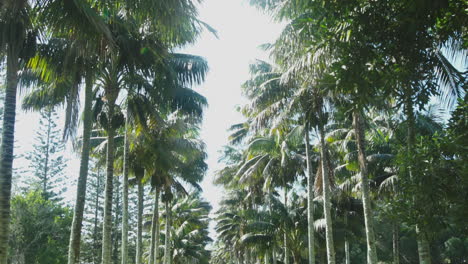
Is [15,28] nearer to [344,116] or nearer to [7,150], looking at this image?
[7,150]

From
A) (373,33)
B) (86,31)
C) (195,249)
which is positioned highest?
(86,31)

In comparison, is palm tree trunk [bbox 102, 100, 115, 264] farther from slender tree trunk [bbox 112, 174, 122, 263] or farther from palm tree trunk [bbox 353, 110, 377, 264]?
slender tree trunk [bbox 112, 174, 122, 263]

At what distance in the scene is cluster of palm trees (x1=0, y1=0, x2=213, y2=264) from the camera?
616 centimetres

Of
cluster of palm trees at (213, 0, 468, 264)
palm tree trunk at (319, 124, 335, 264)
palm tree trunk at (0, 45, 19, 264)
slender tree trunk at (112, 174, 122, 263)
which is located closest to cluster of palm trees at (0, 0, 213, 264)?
palm tree trunk at (0, 45, 19, 264)

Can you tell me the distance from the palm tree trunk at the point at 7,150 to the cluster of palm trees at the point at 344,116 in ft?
15.9

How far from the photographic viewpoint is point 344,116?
4.77 meters

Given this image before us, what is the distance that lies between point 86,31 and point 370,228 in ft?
31.1

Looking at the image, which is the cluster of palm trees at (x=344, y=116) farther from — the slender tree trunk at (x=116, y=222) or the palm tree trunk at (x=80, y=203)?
the slender tree trunk at (x=116, y=222)

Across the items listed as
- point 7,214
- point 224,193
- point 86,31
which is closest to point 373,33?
point 86,31

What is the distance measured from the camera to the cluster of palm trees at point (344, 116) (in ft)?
13.9

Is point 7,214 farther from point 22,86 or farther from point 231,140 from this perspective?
point 231,140

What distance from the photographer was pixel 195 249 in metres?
35.0

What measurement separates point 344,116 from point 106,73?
28.0ft

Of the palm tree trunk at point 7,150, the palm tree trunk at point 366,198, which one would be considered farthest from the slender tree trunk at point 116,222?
the palm tree trunk at point 7,150
